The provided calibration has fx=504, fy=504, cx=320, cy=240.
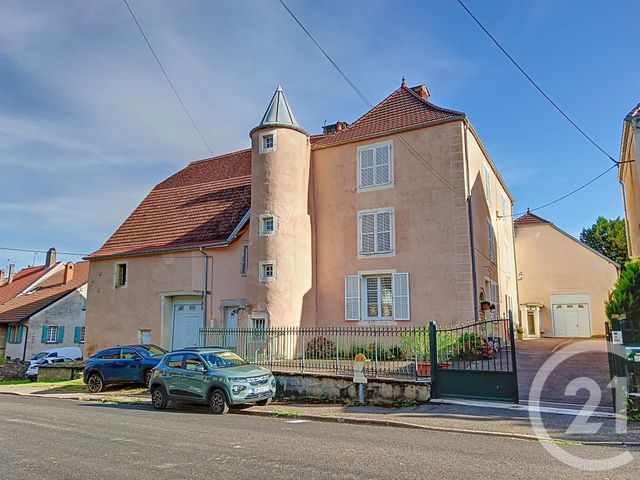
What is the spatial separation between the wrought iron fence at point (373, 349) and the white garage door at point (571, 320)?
15306 mm

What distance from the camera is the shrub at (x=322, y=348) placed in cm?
1449

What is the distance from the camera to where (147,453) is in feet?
24.0

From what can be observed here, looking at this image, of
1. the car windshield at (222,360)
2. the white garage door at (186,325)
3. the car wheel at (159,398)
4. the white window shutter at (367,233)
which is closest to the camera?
the car windshield at (222,360)

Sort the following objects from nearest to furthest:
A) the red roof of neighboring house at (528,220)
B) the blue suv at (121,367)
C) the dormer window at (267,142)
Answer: the blue suv at (121,367) < the dormer window at (267,142) < the red roof of neighboring house at (528,220)

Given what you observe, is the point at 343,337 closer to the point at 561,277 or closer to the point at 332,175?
the point at 332,175

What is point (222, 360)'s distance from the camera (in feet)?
41.8

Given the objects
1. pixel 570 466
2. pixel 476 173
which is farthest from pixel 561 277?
pixel 570 466

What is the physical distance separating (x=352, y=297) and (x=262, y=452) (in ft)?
41.2

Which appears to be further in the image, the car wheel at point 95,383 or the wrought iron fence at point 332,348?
the car wheel at point 95,383

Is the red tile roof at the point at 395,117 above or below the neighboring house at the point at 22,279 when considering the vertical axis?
above

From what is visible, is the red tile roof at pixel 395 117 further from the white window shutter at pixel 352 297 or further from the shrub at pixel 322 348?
the shrub at pixel 322 348

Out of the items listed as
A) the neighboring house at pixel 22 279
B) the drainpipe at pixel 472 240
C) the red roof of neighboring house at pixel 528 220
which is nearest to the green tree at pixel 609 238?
the red roof of neighboring house at pixel 528 220

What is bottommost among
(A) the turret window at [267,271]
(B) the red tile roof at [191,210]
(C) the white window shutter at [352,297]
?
(C) the white window shutter at [352,297]

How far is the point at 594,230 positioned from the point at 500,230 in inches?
967
